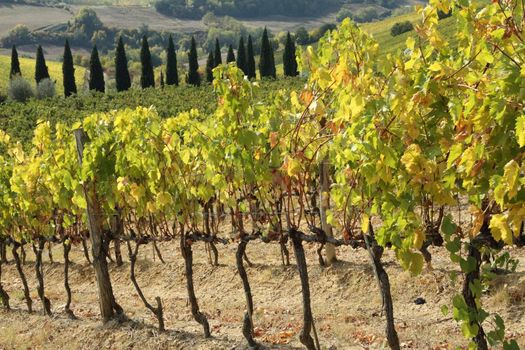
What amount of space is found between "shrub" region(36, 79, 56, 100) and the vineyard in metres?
43.6

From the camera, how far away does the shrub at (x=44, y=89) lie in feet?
175

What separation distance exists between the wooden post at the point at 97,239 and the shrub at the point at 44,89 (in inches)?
1846

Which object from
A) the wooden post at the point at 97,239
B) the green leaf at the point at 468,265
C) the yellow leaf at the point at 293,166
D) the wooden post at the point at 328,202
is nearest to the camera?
the green leaf at the point at 468,265

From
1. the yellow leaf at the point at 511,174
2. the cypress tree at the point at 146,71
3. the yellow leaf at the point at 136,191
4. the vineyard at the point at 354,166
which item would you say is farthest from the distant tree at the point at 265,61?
the yellow leaf at the point at 511,174

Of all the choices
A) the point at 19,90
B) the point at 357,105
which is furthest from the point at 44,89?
the point at 357,105

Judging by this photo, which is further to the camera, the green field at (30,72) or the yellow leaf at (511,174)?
the green field at (30,72)

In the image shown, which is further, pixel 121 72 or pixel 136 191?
pixel 121 72

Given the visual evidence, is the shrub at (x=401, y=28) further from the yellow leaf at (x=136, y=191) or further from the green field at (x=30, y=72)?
the yellow leaf at (x=136, y=191)

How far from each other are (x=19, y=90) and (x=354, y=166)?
5183 centimetres

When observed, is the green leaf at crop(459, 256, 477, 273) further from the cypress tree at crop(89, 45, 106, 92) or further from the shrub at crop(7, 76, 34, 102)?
the cypress tree at crop(89, 45, 106, 92)

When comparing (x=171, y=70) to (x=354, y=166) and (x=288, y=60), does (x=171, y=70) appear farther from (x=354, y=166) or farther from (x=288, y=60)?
(x=354, y=166)

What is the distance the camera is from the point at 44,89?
176 ft

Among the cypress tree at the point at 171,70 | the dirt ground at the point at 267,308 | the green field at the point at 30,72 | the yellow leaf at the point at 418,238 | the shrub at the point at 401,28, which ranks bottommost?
the green field at the point at 30,72

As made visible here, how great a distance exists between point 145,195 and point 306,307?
10.1 feet
